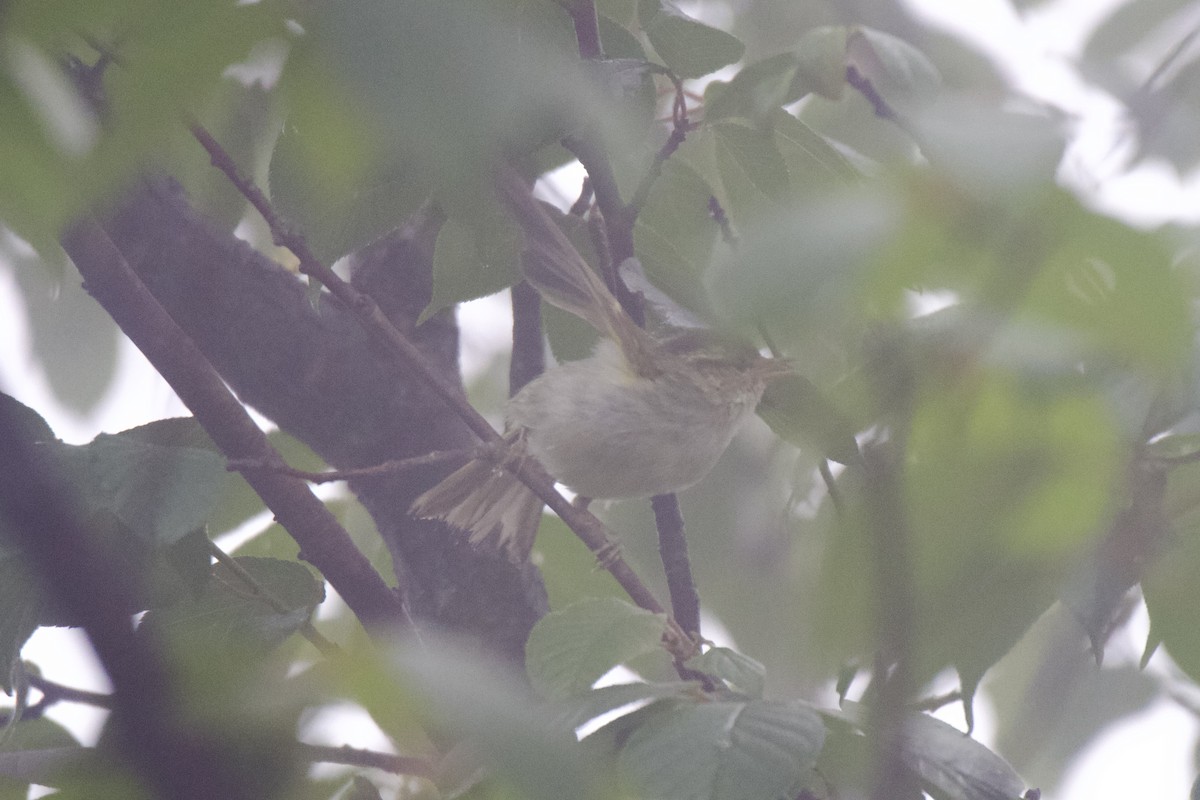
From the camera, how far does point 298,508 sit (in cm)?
148

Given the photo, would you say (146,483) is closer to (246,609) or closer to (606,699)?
(246,609)

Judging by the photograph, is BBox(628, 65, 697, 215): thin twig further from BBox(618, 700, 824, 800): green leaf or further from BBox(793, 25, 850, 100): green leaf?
BBox(618, 700, 824, 800): green leaf

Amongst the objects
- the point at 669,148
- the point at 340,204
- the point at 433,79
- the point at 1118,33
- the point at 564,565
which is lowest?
the point at 433,79

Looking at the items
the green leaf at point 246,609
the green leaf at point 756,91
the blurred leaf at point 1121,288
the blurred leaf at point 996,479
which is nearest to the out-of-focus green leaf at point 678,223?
the green leaf at point 756,91

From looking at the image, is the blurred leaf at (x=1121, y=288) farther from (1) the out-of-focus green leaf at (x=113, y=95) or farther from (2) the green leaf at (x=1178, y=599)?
(2) the green leaf at (x=1178, y=599)

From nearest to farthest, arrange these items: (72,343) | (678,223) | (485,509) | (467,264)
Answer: (467,264), (678,223), (485,509), (72,343)

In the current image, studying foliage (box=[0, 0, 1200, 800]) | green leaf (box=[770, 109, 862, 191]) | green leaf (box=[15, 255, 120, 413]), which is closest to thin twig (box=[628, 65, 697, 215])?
foliage (box=[0, 0, 1200, 800])

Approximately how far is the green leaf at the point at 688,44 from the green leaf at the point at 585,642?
2.19ft

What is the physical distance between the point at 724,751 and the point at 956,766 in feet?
1.05

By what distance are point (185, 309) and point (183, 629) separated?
2.52 ft

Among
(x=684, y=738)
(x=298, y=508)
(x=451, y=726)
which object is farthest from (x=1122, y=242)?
(x=298, y=508)

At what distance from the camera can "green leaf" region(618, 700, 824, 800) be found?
860mm

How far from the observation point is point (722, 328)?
684 millimetres

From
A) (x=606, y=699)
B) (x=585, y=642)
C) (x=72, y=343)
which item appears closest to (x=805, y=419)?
(x=585, y=642)
